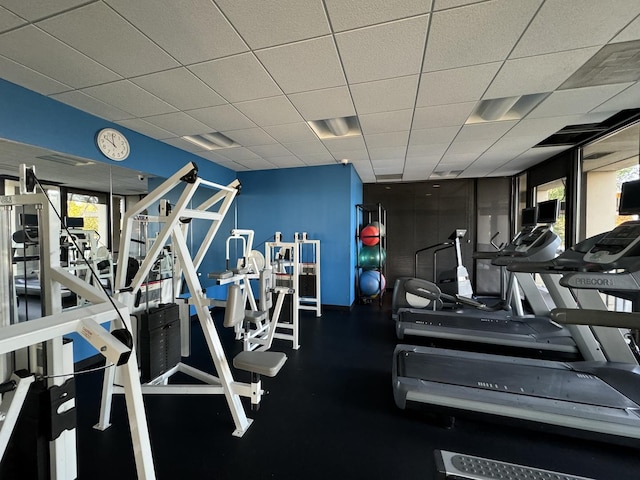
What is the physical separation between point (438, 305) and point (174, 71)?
4.24 meters

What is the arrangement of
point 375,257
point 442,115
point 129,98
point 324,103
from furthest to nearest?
point 375,257, point 442,115, point 324,103, point 129,98

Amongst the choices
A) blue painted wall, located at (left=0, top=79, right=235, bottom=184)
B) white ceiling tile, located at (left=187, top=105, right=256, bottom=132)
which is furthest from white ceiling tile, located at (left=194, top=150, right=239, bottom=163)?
white ceiling tile, located at (left=187, top=105, right=256, bottom=132)

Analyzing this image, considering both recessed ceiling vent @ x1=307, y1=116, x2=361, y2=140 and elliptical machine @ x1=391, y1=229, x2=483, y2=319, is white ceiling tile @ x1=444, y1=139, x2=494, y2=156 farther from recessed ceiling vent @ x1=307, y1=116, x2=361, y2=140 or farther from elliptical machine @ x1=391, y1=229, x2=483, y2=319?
recessed ceiling vent @ x1=307, y1=116, x2=361, y2=140

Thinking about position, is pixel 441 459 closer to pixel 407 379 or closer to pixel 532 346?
pixel 407 379

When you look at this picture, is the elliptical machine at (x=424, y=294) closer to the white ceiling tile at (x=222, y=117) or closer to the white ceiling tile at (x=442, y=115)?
the white ceiling tile at (x=442, y=115)

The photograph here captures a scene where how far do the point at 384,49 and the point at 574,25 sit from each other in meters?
1.08

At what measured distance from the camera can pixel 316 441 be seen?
1830mm

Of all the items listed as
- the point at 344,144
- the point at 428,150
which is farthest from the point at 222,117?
the point at 428,150

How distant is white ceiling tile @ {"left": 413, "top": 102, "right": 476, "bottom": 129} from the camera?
8.66 ft

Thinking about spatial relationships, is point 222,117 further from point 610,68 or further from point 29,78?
point 610,68

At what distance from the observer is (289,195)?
503 cm

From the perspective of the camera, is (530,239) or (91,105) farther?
(530,239)

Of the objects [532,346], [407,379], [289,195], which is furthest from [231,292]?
[289,195]

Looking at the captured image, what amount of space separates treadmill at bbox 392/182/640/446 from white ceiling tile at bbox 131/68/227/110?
2.73 m
